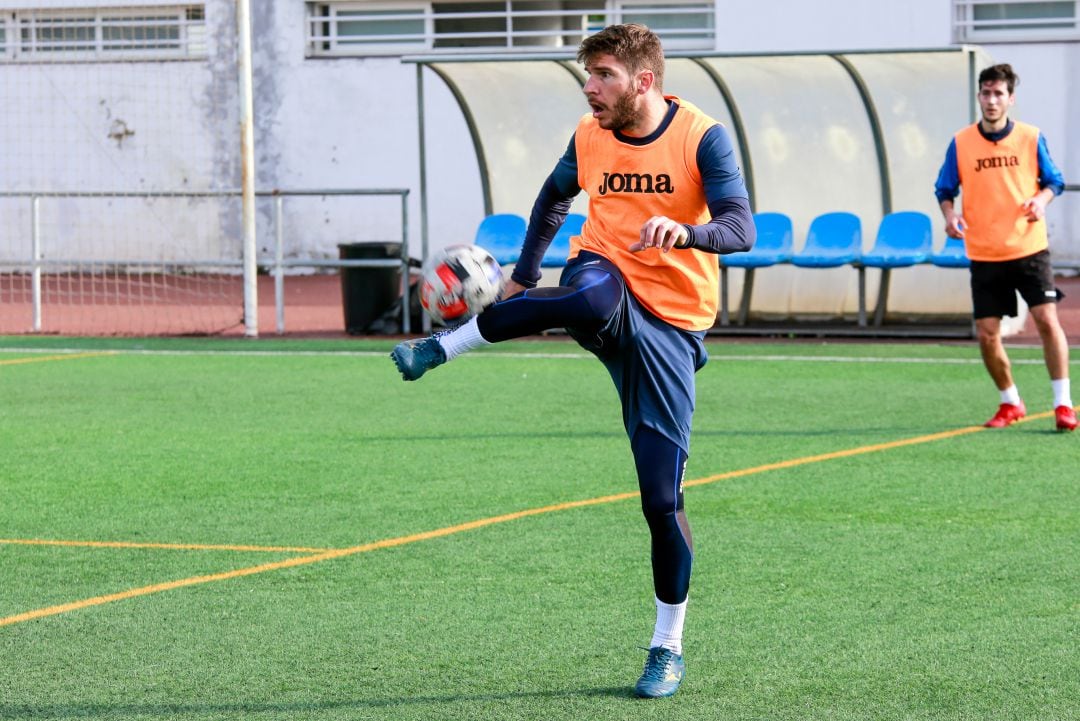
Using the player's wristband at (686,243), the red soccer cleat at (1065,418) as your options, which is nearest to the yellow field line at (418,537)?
the red soccer cleat at (1065,418)

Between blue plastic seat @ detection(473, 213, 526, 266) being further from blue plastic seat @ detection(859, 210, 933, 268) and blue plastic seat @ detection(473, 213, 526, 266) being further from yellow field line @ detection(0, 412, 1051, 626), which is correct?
yellow field line @ detection(0, 412, 1051, 626)

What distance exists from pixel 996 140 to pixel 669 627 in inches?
254

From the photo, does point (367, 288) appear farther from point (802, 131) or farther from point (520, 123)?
point (802, 131)

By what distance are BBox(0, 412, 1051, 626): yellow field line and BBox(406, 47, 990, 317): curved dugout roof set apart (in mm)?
8261

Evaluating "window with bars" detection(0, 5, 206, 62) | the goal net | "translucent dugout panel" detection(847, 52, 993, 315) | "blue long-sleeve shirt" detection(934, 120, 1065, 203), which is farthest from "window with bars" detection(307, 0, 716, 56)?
"blue long-sleeve shirt" detection(934, 120, 1065, 203)

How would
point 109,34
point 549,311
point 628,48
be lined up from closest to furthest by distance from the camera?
point 549,311 < point 628,48 < point 109,34

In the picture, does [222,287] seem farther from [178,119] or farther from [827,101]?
[827,101]

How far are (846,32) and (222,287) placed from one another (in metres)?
10.2

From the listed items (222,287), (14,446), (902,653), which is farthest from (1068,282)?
(902,653)

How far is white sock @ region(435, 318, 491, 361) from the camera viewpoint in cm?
486

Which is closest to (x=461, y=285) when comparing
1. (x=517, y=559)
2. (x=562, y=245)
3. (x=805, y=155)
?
(x=517, y=559)

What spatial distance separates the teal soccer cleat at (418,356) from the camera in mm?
4812

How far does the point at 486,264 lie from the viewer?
5004mm

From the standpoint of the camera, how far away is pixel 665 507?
5.00 m
